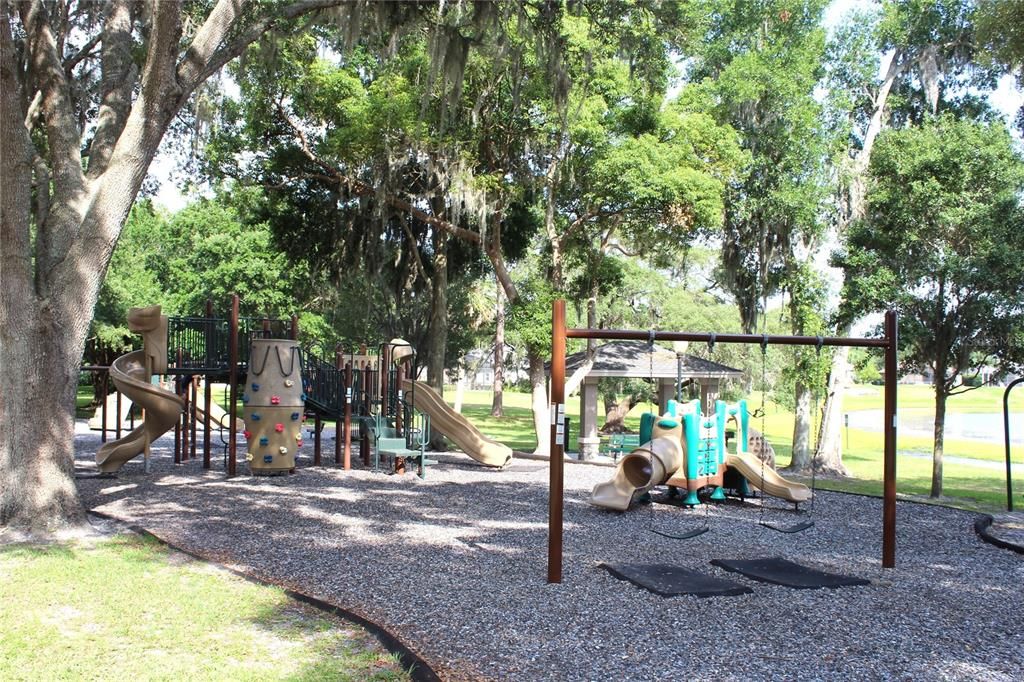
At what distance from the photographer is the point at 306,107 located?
1655 centimetres

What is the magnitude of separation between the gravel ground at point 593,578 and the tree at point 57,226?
1.17 metres

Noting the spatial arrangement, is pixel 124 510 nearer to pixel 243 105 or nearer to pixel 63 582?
pixel 63 582

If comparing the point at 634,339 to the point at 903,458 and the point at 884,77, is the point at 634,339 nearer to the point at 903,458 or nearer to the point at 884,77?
the point at 884,77

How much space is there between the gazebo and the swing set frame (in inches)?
410

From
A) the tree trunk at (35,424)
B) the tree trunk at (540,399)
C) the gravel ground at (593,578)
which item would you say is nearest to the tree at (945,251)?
the gravel ground at (593,578)

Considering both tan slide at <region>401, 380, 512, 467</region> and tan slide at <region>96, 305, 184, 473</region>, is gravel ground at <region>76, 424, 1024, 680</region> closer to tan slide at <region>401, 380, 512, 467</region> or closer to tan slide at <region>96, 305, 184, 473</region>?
tan slide at <region>96, 305, 184, 473</region>

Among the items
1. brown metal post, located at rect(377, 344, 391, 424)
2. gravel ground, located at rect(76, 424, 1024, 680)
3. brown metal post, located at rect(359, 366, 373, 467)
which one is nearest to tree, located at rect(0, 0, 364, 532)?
gravel ground, located at rect(76, 424, 1024, 680)

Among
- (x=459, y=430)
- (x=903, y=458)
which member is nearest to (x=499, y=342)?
(x=903, y=458)

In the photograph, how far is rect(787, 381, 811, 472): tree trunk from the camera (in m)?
20.9

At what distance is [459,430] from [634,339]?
27.6 feet

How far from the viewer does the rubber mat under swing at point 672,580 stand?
20.2 feet

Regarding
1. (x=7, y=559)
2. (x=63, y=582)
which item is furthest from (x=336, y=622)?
(x=7, y=559)

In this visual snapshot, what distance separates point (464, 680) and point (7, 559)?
13.9 feet

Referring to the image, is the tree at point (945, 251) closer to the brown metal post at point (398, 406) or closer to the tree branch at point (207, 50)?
the brown metal post at point (398, 406)
